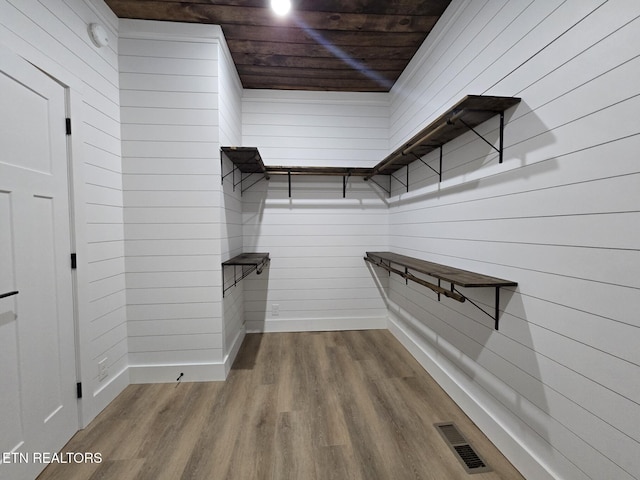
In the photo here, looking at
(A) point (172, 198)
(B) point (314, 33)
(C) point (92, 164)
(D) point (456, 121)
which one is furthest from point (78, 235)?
(D) point (456, 121)

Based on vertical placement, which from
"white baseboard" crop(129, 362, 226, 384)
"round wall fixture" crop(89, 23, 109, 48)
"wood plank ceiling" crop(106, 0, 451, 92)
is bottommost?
"white baseboard" crop(129, 362, 226, 384)

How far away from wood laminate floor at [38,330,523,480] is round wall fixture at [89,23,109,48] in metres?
2.63

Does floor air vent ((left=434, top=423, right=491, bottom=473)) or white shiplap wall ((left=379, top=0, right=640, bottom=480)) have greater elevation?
white shiplap wall ((left=379, top=0, right=640, bottom=480))

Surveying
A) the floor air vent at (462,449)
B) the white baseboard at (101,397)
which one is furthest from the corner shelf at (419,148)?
the white baseboard at (101,397)

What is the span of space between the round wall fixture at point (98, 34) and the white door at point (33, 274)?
1.77 ft

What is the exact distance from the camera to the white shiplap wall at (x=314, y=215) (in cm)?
305

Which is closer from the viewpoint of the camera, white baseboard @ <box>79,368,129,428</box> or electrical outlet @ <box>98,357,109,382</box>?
white baseboard @ <box>79,368,129,428</box>

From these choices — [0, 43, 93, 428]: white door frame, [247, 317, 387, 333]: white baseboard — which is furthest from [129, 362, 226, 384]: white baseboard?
[247, 317, 387, 333]: white baseboard

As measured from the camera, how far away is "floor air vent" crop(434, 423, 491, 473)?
1.36 m

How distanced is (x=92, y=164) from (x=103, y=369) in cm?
148

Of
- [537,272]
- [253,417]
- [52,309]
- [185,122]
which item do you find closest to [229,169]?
[185,122]

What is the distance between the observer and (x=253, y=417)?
68.8 inches

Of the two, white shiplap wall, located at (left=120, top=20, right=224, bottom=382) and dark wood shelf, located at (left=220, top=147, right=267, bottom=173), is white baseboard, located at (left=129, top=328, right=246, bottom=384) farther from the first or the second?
dark wood shelf, located at (left=220, top=147, right=267, bottom=173)

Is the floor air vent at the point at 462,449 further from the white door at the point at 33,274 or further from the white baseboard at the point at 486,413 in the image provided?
the white door at the point at 33,274
